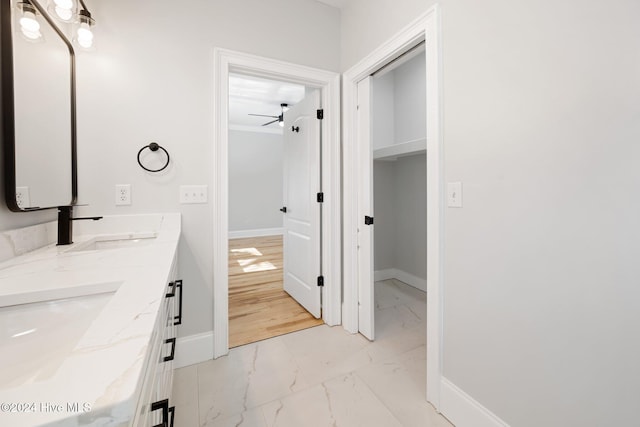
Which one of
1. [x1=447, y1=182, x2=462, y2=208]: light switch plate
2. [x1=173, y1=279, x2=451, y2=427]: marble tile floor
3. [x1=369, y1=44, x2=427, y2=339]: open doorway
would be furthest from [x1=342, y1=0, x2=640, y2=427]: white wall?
[x1=369, y1=44, x2=427, y2=339]: open doorway

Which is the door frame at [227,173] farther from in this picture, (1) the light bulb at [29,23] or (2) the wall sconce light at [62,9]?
(1) the light bulb at [29,23]

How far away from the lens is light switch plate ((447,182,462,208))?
1.34 metres

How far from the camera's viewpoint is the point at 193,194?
186 cm

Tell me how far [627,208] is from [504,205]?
357 millimetres

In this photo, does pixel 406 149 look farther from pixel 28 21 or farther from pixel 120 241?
pixel 28 21

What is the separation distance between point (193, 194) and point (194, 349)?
3.43 ft

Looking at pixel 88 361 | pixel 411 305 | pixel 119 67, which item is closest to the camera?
pixel 88 361

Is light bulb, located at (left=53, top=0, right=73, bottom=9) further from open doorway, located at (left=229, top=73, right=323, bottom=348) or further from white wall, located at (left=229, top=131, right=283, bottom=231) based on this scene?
white wall, located at (left=229, top=131, right=283, bottom=231)

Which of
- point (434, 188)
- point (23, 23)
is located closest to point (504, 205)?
point (434, 188)

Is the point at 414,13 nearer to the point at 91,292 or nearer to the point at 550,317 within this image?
the point at 550,317

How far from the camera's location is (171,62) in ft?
5.87

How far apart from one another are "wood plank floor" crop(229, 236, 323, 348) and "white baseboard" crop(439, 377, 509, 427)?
1.18 metres

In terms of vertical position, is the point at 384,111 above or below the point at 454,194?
above

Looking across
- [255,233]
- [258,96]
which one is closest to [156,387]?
[258,96]
